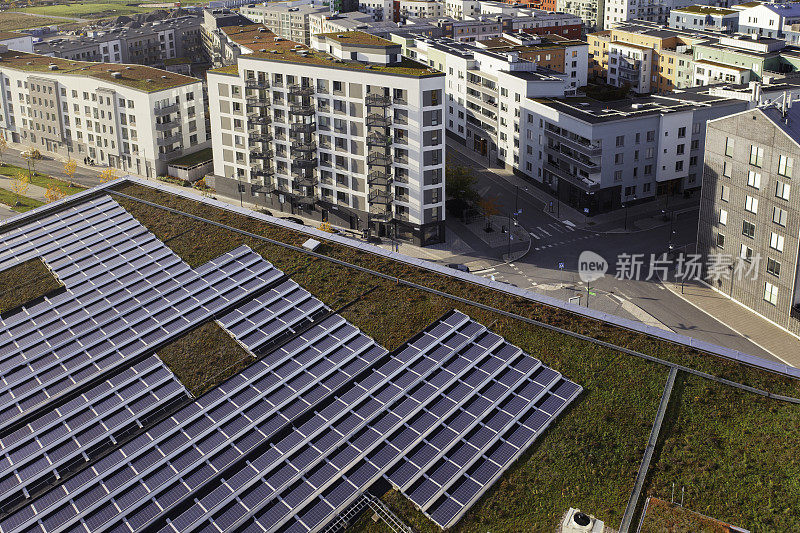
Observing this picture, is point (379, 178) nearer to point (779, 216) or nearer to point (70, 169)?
point (779, 216)

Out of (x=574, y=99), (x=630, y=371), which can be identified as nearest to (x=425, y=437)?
(x=630, y=371)

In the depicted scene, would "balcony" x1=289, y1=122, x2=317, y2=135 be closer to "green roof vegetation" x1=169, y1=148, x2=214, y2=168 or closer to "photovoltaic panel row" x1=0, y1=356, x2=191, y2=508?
"green roof vegetation" x1=169, y1=148, x2=214, y2=168

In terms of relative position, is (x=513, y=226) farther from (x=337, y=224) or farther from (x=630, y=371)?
(x=630, y=371)

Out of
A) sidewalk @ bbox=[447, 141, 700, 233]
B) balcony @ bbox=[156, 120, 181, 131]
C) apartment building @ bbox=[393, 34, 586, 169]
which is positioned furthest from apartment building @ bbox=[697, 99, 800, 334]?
balcony @ bbox=[156, 120, 181, 131]

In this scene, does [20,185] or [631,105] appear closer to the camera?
[631,105]

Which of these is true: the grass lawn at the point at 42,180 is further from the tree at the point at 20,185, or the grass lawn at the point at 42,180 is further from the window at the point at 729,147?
the window at the point at 729,147

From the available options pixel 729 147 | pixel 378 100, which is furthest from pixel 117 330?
pixel 729 147
